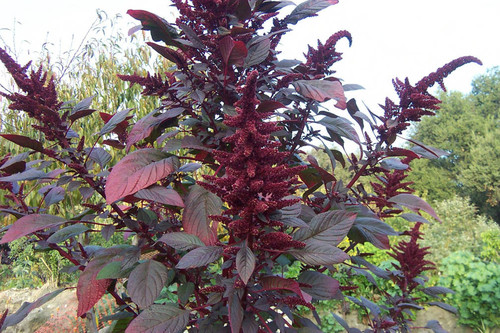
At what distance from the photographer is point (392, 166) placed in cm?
114

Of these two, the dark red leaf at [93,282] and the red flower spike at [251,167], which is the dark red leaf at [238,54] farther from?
the dark red leaf at [93,282]

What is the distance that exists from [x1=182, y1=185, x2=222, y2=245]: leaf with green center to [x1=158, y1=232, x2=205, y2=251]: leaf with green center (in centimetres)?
5

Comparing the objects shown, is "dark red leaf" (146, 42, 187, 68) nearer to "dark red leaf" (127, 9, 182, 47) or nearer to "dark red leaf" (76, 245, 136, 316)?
"dark red leaf" (127, 9, 182, 47)

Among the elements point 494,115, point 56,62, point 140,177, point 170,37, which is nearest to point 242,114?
point 140,177

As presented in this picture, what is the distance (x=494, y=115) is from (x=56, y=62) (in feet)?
87.5

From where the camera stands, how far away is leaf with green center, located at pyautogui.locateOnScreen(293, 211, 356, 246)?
0.75 metres

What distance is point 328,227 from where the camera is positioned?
77cm

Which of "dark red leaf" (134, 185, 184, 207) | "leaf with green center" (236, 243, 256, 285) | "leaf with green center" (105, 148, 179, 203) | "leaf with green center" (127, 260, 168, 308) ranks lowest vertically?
"leaf with green center" (127, 260, 168, 308)

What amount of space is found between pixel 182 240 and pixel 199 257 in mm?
109

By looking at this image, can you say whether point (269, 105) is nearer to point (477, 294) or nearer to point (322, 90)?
point (322, 90)

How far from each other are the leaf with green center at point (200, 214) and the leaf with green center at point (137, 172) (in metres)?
0.10

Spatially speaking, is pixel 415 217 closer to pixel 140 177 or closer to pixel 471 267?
pixel 140 177

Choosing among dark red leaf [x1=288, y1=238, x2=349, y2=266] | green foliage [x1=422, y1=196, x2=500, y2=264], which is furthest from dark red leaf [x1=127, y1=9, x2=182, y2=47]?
green foliage [x1=422, y1=196, x2=500, y2=264]

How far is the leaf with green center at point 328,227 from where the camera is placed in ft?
2.47
